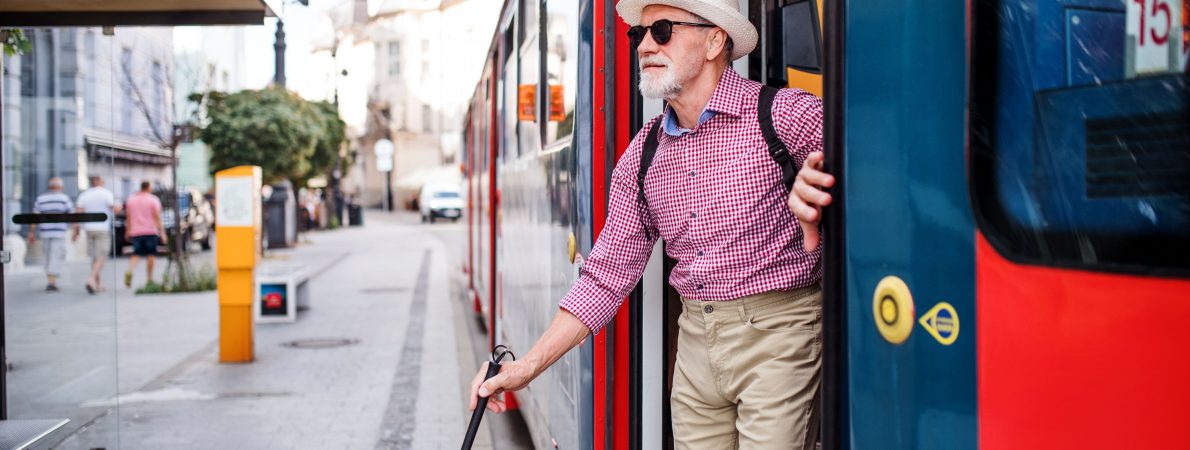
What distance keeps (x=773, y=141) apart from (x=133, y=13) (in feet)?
15.6

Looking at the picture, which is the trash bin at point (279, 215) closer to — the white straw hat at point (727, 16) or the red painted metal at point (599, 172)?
the red painted metal at point (599, 172)

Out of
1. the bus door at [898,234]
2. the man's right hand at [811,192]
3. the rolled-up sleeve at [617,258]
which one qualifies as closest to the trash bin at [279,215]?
the rolled-up sleeve at [617,258]

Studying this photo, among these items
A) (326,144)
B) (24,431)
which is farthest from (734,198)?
(326,144)

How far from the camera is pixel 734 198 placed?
2312 mm

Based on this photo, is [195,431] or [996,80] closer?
[996,80]

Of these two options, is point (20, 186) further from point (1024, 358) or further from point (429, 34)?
point (429, 34)

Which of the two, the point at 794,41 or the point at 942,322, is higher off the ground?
the point at 794,41

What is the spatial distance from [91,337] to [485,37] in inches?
138

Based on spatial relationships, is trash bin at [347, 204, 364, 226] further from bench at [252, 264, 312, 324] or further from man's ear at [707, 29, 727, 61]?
man's ear at [707, 29, 727, 61]

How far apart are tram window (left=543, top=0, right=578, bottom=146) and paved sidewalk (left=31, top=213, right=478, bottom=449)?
110 inches

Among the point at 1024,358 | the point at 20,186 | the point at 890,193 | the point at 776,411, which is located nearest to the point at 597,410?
the point at 776,411

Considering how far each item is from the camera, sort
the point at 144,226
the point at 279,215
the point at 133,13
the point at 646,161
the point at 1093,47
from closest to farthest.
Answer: the point at 1093,47, the point at 646,161, the point at 133,13, the point at 144,226, the point at 279,215

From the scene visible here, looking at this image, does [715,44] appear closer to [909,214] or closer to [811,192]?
[811,192]

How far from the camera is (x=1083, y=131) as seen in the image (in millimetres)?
1360
